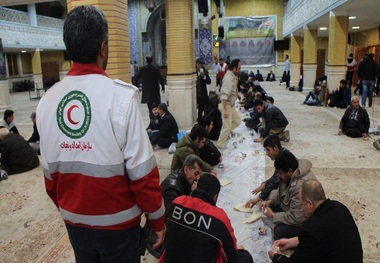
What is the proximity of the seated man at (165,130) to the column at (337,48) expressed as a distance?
761 cm

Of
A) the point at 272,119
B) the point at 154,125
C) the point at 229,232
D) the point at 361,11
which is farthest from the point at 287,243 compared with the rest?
the point at 361,11

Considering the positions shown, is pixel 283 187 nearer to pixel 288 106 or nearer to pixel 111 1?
pixel 111 1

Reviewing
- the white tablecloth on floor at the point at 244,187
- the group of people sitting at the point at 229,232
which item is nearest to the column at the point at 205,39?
the white tablecloth on floor at the point at 244,187

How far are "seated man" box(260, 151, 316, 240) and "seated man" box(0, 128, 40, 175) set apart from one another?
4.22 m

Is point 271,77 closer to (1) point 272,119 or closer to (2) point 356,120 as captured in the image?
(2) point 356,120

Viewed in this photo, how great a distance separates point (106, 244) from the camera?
1.59 meters

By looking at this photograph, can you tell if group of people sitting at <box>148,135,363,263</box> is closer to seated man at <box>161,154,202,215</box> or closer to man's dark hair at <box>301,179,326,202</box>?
man's dark hair at <box>301,179,326,202</box>

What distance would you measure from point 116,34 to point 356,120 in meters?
5.38

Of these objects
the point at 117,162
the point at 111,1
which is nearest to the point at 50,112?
the point at 117,162

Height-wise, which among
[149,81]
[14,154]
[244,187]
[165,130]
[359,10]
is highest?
[359,10]

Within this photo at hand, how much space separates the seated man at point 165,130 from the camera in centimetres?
682

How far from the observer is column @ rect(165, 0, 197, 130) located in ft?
28.3

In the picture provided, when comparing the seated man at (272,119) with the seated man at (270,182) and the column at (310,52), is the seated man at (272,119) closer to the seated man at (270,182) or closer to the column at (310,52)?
the seated man at (270,182)

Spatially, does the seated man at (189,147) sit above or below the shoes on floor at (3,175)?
above
